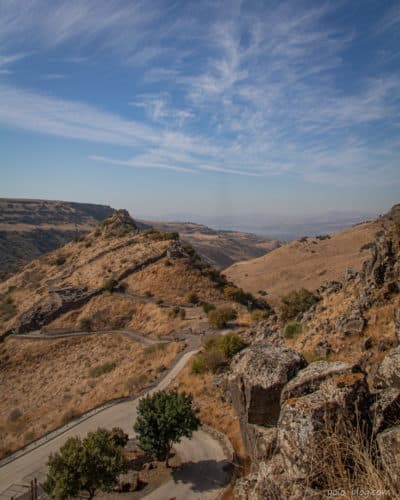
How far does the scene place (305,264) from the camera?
7838 centimetres

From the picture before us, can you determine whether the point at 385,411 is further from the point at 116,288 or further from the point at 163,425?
the point at 116,288

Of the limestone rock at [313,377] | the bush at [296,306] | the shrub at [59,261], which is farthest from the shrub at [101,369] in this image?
the shrub at [59,261]

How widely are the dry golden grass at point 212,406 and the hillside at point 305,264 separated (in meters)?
34.0

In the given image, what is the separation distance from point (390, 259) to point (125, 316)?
33516mm

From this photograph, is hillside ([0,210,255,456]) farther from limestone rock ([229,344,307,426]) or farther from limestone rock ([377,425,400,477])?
limestone rock ([377,425,400,477])

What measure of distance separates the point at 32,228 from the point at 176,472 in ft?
501

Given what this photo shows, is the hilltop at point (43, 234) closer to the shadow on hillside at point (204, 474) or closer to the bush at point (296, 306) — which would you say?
the bush at point (296, 306)

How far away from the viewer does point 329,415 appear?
18.9 feet

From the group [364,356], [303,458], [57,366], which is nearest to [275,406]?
[303,458]

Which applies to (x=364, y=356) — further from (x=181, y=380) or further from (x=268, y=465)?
(x=181, y=380)

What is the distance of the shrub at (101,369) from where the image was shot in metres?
31.3

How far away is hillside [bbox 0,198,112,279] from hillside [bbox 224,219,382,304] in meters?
58.1

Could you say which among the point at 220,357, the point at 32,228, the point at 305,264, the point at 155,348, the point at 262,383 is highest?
the point at 32,228

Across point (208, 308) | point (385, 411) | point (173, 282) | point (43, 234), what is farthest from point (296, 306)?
point (43, 234)
